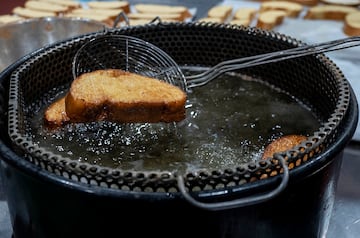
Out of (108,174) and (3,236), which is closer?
(108,174)

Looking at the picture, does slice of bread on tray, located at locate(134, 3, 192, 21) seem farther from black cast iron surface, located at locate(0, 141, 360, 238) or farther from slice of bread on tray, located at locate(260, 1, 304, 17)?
black cast iron surface, located at locate(0, 141, 360, 238)

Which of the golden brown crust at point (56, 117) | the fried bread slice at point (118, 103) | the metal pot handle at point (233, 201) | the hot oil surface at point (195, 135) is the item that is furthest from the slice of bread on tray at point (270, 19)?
the metal pot handle at point (233, 201)

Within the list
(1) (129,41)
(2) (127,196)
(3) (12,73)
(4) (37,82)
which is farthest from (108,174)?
(1) (129,41)

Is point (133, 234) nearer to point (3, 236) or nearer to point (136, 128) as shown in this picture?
point (136, 128)

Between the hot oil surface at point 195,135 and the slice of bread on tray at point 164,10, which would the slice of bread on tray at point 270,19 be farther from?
the hot oil surface at point 195,135

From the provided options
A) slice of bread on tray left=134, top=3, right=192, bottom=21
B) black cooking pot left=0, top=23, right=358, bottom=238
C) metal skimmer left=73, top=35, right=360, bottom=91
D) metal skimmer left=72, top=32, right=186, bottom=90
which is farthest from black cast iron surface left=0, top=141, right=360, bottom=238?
slice of bread on tray left=134, top=3, right=192, bottom=21
